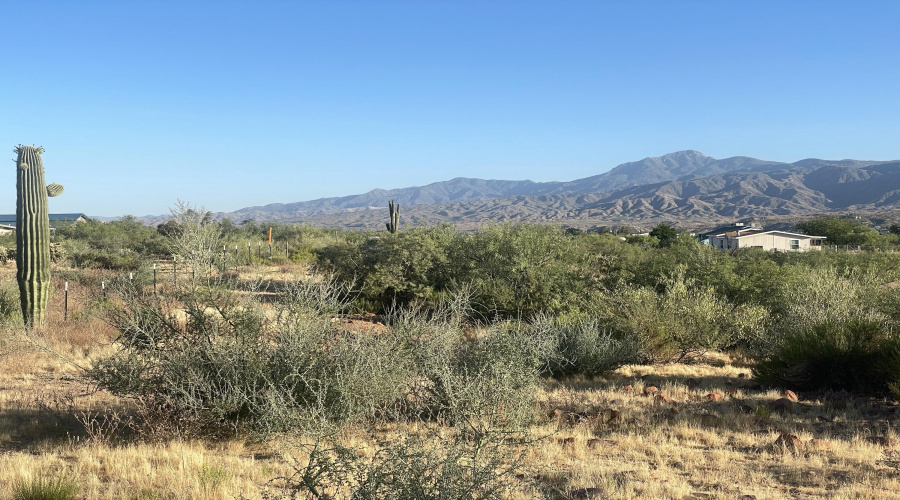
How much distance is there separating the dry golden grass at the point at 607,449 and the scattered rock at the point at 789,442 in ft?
0.07

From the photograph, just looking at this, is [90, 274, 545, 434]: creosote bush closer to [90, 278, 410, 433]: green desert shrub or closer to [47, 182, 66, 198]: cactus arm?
[90, 278, 410, 433]: green desert shrub

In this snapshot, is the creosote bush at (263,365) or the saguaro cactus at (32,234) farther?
the saguaro cactus at (32,234)

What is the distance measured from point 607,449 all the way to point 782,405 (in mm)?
3469

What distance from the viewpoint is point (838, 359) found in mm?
9773

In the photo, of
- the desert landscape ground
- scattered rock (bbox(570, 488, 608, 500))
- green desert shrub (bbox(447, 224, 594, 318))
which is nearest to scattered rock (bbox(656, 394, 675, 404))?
the desert landscape ground

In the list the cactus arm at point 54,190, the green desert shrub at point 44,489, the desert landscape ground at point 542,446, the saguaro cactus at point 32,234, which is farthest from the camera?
the cactus arm at point 54,190

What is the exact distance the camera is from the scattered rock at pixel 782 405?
8568 mm

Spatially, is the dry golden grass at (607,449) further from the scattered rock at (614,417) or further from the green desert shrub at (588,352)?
the green desert shrub at (588,352)

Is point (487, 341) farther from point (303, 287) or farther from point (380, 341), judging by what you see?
point (303, 287)

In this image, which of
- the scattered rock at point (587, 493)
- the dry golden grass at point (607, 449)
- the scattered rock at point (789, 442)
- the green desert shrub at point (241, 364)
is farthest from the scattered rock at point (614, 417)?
the green desert shrub at point (241, 364)

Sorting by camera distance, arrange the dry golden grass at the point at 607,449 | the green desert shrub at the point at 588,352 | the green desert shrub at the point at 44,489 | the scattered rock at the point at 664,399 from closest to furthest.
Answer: the green desert shrub at the point at 44,489 < the dry golden grass at the point at 607,449 < the scattered rock at the point at 664,399 < the green desert shrub at the point at 588,352

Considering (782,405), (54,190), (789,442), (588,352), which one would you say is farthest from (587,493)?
(54,190)

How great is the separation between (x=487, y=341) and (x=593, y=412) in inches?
69.9

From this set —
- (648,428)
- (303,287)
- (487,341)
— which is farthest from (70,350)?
(648,428)
